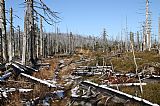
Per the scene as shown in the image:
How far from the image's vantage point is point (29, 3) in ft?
69.9

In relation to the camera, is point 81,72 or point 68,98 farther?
point 81,72

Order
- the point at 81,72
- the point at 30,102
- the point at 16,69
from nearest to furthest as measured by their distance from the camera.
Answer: the point at 30,102 → the point at 16,69 → the point at 81,72

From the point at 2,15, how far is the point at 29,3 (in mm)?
6074

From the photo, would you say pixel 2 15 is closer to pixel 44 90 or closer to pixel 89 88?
pixel 44 90

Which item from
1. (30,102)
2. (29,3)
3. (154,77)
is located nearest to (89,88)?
(30,102)

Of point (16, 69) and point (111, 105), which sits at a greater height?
point (16, 69)

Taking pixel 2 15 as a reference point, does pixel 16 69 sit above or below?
below

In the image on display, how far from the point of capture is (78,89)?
12.1 metres

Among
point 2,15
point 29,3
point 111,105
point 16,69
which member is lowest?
point 111,105

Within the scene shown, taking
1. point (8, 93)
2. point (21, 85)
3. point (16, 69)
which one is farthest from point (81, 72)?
point (8, 93)

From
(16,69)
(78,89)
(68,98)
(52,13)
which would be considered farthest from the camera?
(52,13)

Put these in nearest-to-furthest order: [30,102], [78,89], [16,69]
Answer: [30,102] < [78,89] < [16,69]

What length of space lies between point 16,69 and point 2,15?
13.2 feet

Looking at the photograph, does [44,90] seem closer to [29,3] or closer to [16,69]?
[16,69]
